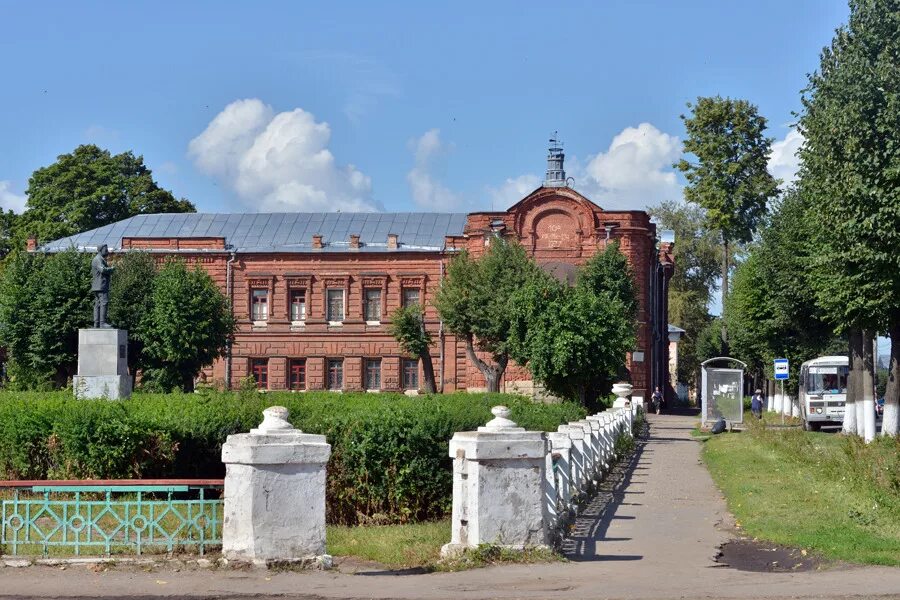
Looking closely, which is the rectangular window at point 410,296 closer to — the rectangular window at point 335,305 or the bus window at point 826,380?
the rectangular window at point 335,305

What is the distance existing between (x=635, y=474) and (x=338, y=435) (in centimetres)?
871

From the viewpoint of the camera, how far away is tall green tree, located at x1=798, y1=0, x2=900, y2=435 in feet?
96.4

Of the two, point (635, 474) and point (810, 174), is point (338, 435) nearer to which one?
point (635, 474)

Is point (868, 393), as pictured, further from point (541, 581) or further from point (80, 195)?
point (80, 195)

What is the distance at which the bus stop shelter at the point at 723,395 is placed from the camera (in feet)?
133

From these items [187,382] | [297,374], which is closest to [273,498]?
[187,382]

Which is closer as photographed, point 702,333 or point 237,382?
point 237,382

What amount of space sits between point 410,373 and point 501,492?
50.7m

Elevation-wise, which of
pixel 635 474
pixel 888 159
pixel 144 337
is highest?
pixel 888 159

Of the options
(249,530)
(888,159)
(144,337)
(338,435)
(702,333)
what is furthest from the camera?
(702,333)

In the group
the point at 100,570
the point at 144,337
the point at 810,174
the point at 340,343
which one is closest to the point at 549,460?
the point at 100,570

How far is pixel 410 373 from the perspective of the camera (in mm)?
62688

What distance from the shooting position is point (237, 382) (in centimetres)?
6256

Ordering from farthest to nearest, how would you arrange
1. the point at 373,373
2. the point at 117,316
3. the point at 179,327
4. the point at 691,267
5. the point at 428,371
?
the point at 691,267
the point at 373,373
the point at 428,371
the point at 117,316
the point at 179,327
